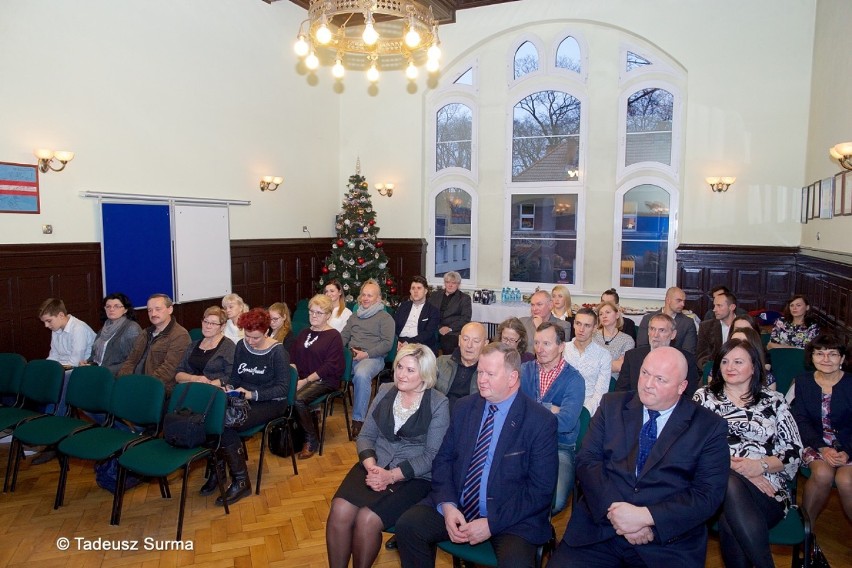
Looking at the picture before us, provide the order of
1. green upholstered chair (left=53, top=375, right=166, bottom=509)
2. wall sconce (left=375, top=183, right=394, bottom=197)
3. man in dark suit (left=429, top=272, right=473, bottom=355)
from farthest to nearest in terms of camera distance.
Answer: wall sconce (left=375, top=183, right=394, bottom=197), man in dark suit (left=429, top=272, right=473, bottom=355), green upholstered chair (left=53, top=375, right=166, bottom=509)

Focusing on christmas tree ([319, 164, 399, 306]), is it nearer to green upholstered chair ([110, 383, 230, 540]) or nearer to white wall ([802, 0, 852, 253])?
green upholstered chair ([110, 383, 230, 540])

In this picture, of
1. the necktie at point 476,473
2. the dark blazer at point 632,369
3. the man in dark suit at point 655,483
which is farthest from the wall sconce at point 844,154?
the necktie at point 476,473

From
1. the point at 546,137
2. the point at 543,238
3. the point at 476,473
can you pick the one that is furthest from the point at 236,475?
the point at 546,137

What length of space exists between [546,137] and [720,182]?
299cm

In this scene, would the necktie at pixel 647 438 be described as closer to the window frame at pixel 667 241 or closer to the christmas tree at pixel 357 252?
the window frame at pixel 667 241

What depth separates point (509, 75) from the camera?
10.3 m

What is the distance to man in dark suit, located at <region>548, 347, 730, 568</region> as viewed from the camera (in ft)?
8.48

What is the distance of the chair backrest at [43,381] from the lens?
4.73 m

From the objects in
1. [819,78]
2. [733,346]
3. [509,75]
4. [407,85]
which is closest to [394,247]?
[407,85]

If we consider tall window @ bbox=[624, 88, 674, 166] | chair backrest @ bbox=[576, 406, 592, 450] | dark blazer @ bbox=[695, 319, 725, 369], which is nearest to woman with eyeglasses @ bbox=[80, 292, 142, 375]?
chair backrest @ bbox=[576, 406, 592, 450]

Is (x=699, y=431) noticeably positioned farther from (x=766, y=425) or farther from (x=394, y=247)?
(x=394, y=247)

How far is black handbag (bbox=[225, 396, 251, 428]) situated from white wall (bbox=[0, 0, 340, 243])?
351 cm

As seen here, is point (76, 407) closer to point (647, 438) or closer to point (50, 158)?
point (50, 158)

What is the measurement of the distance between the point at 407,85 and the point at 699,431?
30.8ft
